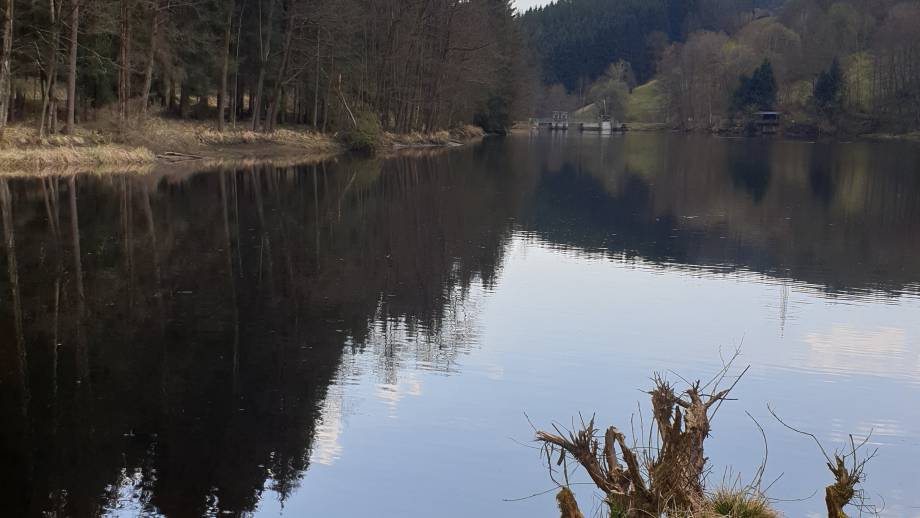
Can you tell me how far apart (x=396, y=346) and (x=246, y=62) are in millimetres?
43214

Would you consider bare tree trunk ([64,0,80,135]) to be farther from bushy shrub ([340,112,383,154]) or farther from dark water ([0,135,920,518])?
bushy shrub ([340,112,383,154])

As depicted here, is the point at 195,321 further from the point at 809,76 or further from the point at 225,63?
the point at 809,76

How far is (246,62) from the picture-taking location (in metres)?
52.3

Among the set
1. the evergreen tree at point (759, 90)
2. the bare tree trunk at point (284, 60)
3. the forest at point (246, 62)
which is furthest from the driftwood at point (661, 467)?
the evergreen tree at point (759, 90)

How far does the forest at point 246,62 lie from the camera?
3594 cm

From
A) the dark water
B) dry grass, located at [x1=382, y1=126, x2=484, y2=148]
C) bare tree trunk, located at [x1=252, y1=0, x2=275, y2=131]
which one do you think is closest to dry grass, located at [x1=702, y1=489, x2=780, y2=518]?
the dark water

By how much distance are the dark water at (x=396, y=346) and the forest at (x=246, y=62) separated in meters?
11.5

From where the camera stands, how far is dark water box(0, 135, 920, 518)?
7.81m

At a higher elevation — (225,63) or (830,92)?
(830,92)

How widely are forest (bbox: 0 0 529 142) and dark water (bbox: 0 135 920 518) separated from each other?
1147 centimetres

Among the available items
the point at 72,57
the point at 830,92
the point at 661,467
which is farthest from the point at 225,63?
the point at 830,92

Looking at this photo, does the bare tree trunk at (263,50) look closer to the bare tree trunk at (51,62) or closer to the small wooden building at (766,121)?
the bare tree trunk at (51,62)

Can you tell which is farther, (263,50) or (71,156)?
(263,50)

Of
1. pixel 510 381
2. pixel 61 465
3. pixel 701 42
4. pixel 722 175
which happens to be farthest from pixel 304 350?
pixel 701 42
